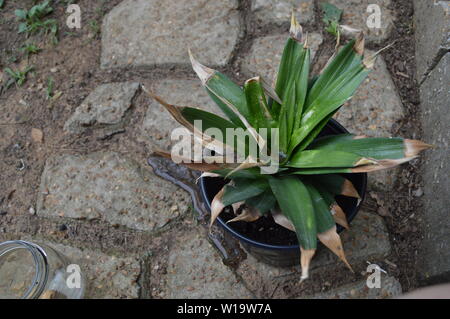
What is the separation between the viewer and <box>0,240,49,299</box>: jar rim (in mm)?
1378

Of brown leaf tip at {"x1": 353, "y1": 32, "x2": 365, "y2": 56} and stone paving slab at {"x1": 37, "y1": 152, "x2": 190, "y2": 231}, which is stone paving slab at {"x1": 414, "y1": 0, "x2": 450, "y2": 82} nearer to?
brown leaf tip at {"x1": 353, "y1": 32, "x2": 365, "y2": 56}

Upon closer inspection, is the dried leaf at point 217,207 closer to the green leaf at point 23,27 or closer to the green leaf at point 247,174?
the green leaf at point 247,174

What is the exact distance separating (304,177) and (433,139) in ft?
2.21

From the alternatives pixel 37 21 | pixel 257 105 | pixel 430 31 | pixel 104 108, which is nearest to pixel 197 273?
pixel 257 105

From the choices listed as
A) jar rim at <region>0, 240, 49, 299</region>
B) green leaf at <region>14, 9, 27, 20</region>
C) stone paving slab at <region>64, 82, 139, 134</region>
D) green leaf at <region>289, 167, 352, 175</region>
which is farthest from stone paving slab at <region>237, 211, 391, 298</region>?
green leaf at <region>14, 9, 27, 20</region>

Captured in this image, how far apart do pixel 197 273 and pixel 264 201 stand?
18.3 inches

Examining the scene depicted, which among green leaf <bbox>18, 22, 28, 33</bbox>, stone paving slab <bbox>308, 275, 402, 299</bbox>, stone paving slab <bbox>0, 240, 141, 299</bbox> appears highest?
green leaf <bbox>18, 22, 28, 33</bbox>

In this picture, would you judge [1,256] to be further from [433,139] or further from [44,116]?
[433,139]

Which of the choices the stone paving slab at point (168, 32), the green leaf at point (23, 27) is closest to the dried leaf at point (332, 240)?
the stone paving slab at point (168, 32)

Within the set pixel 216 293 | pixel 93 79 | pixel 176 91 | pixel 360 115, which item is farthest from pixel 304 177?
pixel 93 79

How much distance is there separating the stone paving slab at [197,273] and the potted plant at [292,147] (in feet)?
0.88

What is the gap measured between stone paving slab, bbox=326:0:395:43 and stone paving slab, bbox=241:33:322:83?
172mm

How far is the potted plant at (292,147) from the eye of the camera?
3.58ft

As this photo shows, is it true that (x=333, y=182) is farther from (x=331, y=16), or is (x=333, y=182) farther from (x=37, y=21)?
(x=37, y=21)
